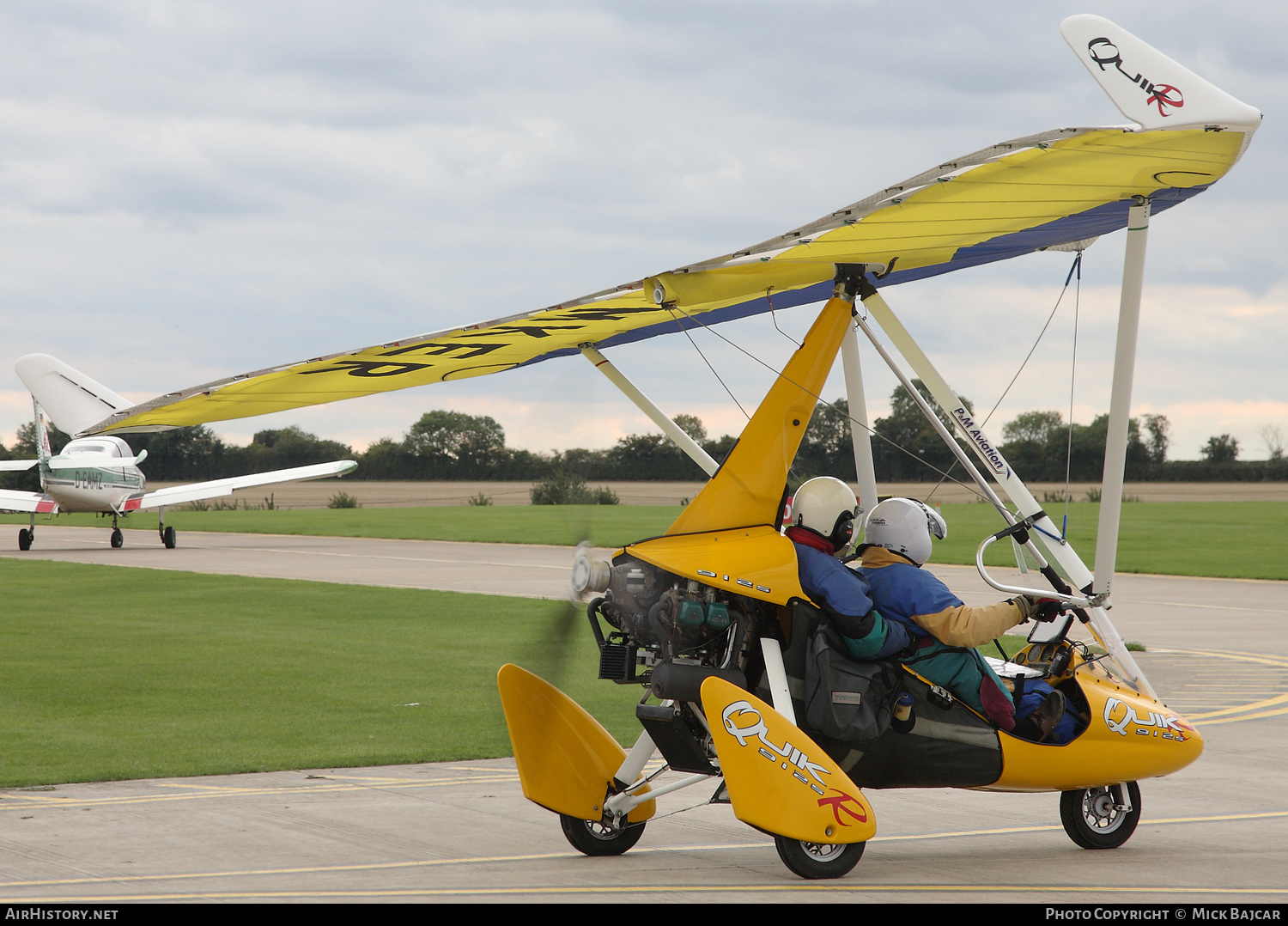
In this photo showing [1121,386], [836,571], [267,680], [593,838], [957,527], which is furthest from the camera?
[957,527]

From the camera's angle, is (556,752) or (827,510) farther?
(556,752)

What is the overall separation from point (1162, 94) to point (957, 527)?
4564cm

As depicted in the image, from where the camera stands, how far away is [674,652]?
→ 622 cm

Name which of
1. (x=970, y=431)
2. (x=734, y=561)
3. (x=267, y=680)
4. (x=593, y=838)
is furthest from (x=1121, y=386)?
(x=267, y=680)

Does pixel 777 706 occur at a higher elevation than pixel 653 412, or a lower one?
lower

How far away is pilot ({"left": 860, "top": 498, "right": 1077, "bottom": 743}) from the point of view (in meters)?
6.20

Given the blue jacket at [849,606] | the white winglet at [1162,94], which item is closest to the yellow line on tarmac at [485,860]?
the blue jacket at [849,606]

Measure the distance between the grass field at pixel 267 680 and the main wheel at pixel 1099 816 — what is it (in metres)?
2.59

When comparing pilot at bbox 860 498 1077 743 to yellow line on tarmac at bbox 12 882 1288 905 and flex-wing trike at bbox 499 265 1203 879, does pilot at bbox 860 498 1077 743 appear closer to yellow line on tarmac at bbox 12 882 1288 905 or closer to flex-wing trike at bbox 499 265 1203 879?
flex-wing trike at bbox 499 265 1203 879

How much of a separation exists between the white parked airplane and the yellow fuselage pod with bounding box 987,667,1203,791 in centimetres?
3598

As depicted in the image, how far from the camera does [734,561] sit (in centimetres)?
612

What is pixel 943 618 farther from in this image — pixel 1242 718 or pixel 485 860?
pixel 1242 718

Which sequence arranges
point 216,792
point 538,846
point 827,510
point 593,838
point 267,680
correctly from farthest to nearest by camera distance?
1. point 267,680
2. point 216,792
3. point 538,846
4. point 593,838
5. point 827,510

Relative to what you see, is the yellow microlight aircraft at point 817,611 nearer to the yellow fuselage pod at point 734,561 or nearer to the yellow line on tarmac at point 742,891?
the yellow fuselage pod at point 734,561
